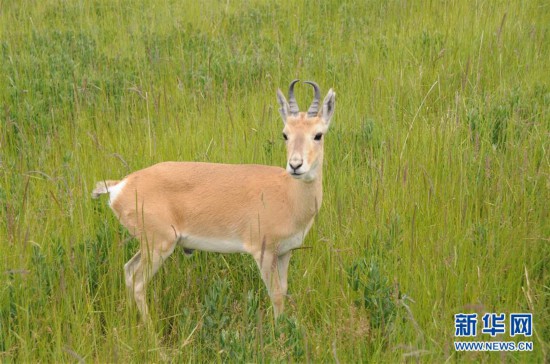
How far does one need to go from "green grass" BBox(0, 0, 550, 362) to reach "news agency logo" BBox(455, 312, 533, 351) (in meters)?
0.07

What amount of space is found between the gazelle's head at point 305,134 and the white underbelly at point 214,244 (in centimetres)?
71

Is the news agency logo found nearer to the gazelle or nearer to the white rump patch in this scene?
the gazelle

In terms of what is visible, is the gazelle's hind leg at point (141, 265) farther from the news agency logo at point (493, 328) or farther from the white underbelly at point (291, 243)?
the news agency logo at point (493, 328)

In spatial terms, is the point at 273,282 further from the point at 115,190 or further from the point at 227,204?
the point at 115,190

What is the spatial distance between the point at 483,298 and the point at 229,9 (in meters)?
7.37

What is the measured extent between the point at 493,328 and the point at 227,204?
2.13 m

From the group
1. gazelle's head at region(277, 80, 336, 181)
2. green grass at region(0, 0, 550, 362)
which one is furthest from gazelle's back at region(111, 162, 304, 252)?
gazelle's head at region(277, 80, 336, 181)

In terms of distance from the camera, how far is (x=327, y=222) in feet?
16.7

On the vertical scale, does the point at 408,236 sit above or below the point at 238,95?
below

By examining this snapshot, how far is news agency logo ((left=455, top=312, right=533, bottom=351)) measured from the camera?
359 cm

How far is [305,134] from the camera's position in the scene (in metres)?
4.53

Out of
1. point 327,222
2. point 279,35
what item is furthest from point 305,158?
point 279,35

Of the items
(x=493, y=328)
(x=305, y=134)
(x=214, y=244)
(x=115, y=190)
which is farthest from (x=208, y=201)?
(x=493, y=328)

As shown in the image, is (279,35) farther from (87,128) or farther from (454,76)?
(87,128)
